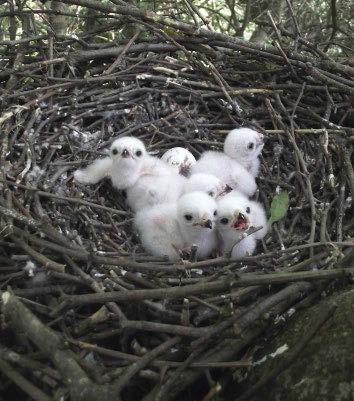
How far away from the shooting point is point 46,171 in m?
2.71

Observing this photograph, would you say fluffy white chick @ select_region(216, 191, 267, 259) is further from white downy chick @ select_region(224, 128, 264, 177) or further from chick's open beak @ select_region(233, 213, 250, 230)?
white downy chick @ select_region(224, 128, 264, 177)

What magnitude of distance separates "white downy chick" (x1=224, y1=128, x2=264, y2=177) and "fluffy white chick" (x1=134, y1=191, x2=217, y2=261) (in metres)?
0.42

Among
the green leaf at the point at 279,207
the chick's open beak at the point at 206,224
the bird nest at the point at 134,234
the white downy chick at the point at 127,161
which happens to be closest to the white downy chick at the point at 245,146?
the bird nest at the point at 134,234

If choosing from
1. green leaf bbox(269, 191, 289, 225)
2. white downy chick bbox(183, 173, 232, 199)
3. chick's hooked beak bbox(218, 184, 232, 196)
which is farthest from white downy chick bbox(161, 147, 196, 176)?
Answer: green leaf bbox(269, 191, 289, 225)

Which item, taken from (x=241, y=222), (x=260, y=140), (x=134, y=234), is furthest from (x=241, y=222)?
(x=260, y=140)

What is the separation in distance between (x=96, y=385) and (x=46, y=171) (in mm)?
1501

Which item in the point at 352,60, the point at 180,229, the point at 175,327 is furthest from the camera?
the point at 352,60

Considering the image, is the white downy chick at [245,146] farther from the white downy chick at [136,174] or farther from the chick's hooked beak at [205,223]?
the chick's hooked beak at [205,223]

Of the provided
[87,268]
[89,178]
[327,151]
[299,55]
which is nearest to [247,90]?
[299,55]

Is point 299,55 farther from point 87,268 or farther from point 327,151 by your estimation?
point 87,268

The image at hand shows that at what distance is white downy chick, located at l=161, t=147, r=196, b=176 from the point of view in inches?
114

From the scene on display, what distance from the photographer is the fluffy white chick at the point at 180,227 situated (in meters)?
2.45

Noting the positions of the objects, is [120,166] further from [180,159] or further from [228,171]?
[228,171]

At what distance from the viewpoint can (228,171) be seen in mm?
2930
